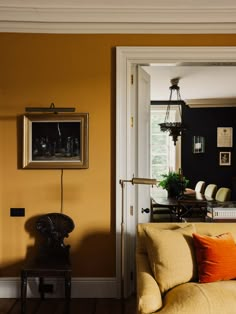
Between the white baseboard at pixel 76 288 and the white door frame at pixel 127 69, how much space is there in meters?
0.10

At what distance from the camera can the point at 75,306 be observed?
3113mm

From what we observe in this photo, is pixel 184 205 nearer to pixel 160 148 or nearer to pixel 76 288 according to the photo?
pixel 76 288

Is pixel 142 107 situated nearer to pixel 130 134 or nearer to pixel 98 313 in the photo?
pixel 130 134

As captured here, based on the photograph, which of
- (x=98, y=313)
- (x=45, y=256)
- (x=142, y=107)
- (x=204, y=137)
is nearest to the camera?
(x=98, y=313)

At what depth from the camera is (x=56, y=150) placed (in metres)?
3.28

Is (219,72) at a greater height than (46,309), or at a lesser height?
greater

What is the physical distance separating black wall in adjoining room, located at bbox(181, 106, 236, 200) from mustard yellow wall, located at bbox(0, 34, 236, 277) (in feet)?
14.2

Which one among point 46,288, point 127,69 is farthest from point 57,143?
point 46,288

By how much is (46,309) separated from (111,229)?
0.95m

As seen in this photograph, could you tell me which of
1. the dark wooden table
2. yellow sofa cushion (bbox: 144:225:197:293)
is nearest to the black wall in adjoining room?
the dark wooden table

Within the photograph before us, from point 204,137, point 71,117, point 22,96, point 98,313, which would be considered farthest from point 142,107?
point 204,137

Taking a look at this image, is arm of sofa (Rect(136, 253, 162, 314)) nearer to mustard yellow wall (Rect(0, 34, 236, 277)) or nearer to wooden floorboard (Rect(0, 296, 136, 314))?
wooden floorboard (Rect(0, 296, 136, 314))

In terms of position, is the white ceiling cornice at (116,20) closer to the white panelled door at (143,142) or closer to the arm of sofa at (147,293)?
the white panelled door at (143,142)

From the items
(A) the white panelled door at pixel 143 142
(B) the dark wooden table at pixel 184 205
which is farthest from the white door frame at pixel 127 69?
(B) the dark wooden table at pixel 184 205
